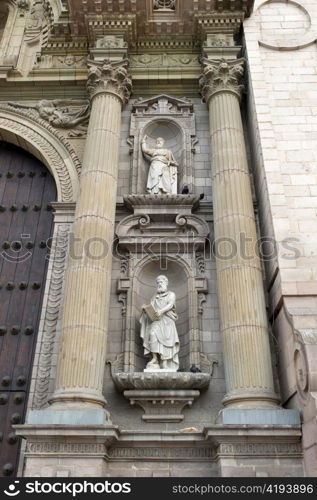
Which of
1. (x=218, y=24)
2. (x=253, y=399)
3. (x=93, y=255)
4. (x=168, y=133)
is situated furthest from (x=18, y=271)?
(x=218, y=24)

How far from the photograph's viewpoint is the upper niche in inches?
508

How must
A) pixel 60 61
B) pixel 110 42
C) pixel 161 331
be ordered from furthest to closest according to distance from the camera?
1. pixel 60 61
2. pixel 110 42
3. pixel 161 331

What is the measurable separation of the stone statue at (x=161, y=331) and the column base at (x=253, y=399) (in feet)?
4.75

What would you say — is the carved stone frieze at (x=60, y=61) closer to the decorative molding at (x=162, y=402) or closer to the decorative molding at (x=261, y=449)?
the decorative molding at (x=162, y=402)

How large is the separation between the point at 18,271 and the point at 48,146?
149 inches

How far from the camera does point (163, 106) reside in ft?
45.8

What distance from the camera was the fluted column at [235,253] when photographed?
30.0 ft

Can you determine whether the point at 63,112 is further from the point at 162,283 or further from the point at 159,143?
the point at 162,283

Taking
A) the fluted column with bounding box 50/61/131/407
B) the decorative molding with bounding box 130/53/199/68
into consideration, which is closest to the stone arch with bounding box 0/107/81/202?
the fluted column with bounding box 50/61/131/407

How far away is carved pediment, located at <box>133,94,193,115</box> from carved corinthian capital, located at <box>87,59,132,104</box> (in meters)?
0.60

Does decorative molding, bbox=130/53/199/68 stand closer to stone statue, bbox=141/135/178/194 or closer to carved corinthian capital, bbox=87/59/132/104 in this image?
carved corinthian capital, bbox=87/59/132/104

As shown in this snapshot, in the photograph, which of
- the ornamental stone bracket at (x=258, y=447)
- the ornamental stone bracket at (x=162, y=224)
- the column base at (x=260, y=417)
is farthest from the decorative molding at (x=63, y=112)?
the ornamental stone bracket at (x=258, y=447)
